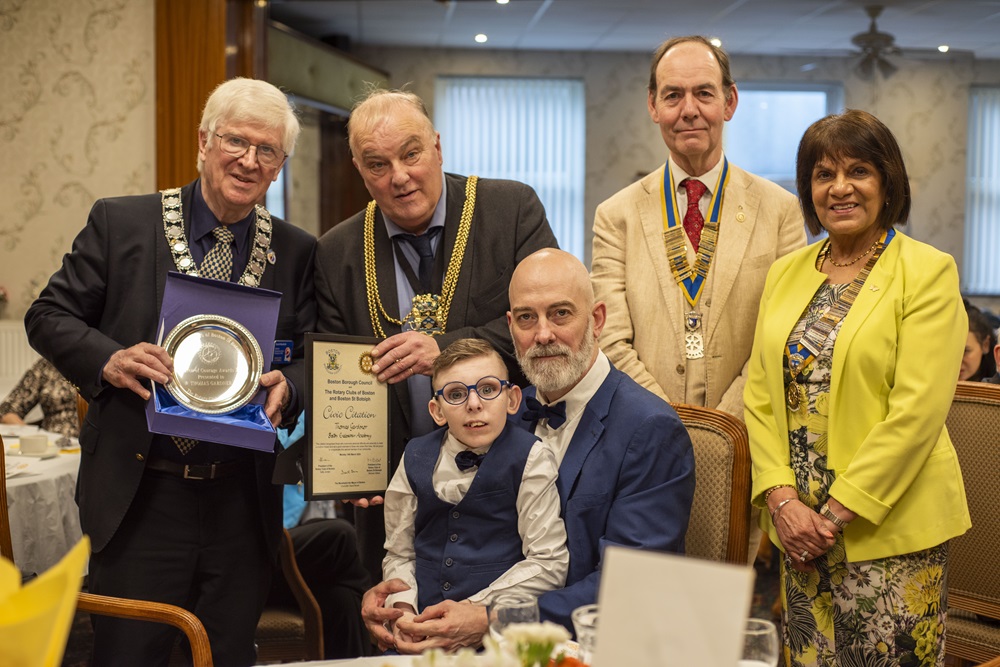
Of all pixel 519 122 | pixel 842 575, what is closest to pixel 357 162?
pixel 842 575

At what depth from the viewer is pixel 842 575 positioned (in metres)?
2.19

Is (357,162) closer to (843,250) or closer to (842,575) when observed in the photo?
(843,250)

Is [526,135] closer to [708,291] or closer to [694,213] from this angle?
[694,213]

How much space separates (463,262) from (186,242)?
0.73 meters

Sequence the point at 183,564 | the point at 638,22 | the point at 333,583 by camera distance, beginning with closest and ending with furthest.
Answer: the point at 183,564 < the point at 333,583 < the point at 638,22

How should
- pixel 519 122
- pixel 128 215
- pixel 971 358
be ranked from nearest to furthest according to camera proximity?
pixel 128 215 < pixel 971 358 < pixel 519 122

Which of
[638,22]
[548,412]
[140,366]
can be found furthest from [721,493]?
[638,22]

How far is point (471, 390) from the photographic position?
208 cm

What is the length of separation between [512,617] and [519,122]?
10186 millimetres

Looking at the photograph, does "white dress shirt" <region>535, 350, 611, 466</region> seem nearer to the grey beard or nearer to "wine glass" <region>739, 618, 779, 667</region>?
the grey beard

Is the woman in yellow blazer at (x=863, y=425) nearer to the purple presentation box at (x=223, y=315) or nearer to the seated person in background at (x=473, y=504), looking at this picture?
the seated person in background at (x=473, y=504)

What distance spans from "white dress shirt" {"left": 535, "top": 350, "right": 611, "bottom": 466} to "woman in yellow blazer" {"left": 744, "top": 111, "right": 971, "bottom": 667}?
450 millimetres

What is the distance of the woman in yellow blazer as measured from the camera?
2.11m

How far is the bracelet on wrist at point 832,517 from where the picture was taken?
213 centimetres
